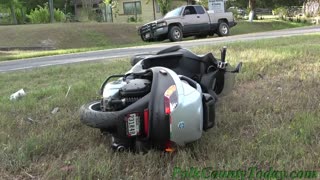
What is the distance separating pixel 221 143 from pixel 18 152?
164cm

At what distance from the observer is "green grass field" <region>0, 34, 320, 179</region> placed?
3104 millimetres

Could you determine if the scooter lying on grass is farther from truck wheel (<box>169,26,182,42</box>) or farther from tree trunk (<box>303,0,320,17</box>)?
tree trunk (<box>303,0,320,17</box>)

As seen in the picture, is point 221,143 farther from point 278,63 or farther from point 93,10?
point 93,10

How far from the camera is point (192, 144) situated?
137 inches

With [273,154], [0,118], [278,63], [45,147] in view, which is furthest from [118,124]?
[278,63]

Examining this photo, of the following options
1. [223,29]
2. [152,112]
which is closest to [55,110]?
[152,112]

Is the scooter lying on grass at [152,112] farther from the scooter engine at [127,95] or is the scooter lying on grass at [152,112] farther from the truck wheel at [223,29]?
the truck wheel at [223,29]

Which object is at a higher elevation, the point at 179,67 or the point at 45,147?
the point at 179,67

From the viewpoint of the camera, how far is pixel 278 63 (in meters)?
6.80

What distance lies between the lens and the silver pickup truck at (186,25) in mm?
20875

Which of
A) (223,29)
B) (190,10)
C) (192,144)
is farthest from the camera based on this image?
(223,29)

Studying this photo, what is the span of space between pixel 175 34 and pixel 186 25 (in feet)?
3.45

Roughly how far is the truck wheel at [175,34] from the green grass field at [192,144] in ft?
49.5

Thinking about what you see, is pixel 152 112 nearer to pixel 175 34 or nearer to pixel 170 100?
pixel 170 100
